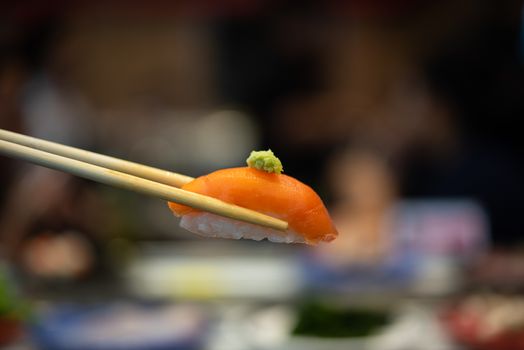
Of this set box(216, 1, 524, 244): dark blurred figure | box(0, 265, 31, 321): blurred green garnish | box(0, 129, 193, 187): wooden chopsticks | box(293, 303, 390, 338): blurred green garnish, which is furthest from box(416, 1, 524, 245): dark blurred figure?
box(0, 129, 193, 187): wooden chopsticks

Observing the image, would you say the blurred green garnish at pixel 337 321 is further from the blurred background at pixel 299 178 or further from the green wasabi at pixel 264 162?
the green wasabi at pixel 264 162

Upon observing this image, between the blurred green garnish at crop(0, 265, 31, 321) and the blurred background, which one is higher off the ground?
the blurred background

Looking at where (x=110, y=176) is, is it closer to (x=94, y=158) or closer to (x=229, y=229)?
(x=94, y=158)

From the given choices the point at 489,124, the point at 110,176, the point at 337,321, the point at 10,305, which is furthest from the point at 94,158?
the point at 489,124

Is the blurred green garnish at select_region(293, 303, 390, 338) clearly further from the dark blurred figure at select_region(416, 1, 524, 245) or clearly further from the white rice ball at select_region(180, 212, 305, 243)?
the dark blurred figure at select_region(416, 1, 524, 245)

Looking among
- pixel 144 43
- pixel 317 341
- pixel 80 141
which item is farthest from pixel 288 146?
pixel 144 43

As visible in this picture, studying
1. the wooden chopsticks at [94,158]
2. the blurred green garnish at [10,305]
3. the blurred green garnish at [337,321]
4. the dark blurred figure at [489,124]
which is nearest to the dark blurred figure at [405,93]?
the dark blurred figure at [489,124]

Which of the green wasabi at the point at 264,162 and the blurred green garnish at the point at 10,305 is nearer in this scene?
the green wasabi at the point at 264,162

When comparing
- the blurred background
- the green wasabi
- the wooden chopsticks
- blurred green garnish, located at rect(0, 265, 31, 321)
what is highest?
the blurred background
